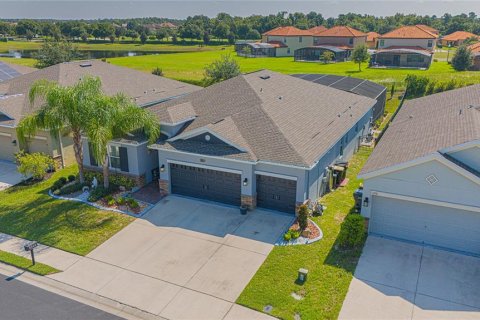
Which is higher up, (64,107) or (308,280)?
(64,107)

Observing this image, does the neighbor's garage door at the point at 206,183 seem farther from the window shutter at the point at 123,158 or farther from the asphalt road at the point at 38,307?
the asphalt road at the point at 38,307

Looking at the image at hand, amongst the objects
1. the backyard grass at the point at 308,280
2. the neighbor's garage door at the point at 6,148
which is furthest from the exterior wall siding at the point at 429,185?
the neighbor's garage door at the point at 6,148

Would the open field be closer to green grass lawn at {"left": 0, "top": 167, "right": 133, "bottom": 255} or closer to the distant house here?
the distant house

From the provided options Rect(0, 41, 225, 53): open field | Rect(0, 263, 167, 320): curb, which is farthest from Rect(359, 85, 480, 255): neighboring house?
Rect(0, 41, 225, 53): open field

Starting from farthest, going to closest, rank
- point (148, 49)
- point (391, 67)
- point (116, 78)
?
point (148, 49) → point (391, 67) → point (116, 78)

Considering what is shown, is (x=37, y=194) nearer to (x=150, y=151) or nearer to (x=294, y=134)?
(x=150, y=151)

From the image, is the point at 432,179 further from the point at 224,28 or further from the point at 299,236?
the point at 224,28

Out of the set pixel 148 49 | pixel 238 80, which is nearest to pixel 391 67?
pixel 238 80

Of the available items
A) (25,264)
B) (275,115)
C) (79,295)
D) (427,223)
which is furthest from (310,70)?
(79,295)
